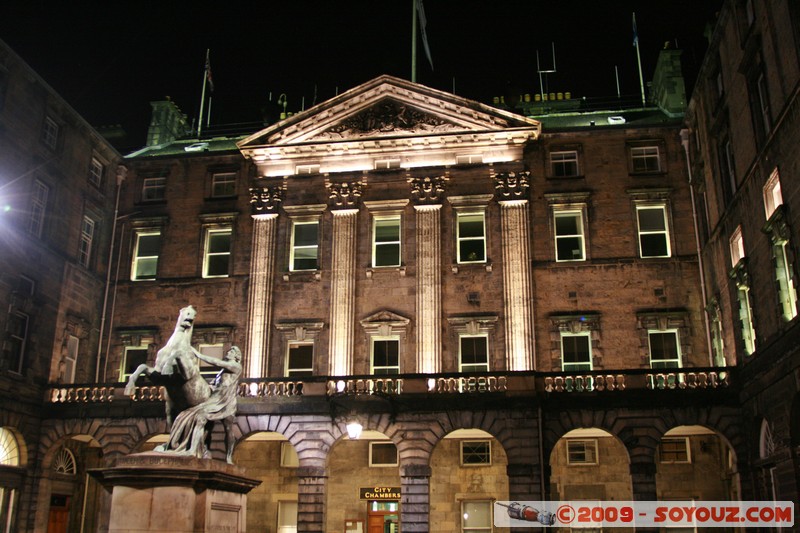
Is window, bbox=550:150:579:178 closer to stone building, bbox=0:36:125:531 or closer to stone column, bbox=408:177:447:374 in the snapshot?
stone column, bbox=408:177:447:374

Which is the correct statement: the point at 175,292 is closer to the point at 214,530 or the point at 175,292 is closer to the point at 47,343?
the point at 47,343

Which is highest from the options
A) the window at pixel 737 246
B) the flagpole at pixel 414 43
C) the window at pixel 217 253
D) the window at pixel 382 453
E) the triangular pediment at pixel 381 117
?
the flagpole at pixel 414 43

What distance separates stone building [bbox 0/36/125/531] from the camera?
3080cm

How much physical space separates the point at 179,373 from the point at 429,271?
19230 mm

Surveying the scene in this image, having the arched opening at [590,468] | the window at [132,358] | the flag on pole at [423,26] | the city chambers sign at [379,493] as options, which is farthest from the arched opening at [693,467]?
the flag on pole at [423,26]

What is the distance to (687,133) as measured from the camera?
3522 cm

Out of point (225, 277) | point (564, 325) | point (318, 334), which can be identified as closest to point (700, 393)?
point (564, 325)

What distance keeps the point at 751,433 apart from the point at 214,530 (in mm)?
19453

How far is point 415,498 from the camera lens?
1153 inches

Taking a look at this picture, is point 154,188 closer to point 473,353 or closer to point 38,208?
point 38,208

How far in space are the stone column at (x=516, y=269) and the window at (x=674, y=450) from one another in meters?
6.41

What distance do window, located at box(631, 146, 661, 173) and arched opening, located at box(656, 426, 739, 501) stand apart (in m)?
11.1

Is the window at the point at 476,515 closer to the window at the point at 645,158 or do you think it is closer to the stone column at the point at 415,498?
the stone column at the point at 415,498

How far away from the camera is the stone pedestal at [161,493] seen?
48.2 ft
